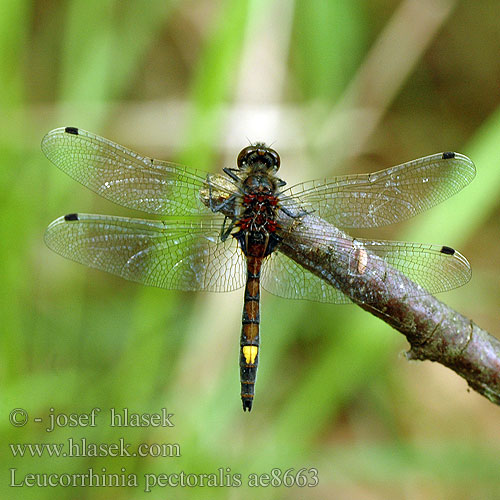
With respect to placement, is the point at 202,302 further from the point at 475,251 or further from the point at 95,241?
the point at 475,251

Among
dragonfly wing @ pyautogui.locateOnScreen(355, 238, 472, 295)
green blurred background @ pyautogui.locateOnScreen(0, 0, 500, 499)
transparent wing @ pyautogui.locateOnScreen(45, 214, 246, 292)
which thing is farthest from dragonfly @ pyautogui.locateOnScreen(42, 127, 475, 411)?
green blurred background @ pyautogui.locateOnScreen(0, 0, 500, 499)

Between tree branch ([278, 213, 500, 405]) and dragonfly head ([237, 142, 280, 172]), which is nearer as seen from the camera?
tree branch ([278, 213, 500, 405])

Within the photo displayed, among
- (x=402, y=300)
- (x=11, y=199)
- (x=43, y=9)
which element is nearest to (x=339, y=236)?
(x=402, y=300)

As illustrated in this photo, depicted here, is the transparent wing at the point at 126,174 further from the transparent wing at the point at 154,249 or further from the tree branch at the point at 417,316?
the tree branch at the point at 417,316

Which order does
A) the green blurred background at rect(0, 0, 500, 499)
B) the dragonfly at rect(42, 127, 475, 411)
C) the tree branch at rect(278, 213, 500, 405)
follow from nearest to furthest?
the tree branch at rect(278, 213, 500, 405), the dragonfly at rect(42, 127, 475, 411), the green blurred background at rect(0, 0, 500, 499)

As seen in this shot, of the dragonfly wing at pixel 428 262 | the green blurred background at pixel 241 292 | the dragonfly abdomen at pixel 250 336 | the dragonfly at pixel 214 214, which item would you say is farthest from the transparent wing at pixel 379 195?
the green blurred background at pixel 241 292

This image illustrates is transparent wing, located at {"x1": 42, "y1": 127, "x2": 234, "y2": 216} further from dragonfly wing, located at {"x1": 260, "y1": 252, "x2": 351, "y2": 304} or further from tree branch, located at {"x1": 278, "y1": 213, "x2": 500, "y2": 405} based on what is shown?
tree branch, located at {"x1": 278, "y1": 213, "x2": 500, "y2": 405}
